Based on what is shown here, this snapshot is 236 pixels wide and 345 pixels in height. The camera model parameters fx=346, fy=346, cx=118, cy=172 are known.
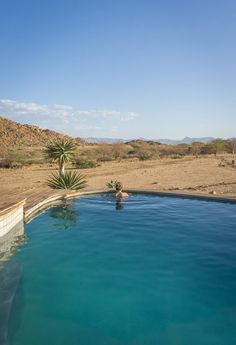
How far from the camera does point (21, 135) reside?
235 ft

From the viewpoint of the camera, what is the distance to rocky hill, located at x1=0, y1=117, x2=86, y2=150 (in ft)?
214

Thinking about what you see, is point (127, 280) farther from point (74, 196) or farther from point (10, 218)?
point (74, 196)

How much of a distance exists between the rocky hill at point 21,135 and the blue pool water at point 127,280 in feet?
184

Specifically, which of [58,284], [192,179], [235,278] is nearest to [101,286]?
[58,284]

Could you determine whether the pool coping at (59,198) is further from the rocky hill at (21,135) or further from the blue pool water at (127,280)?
the rocky hill at (21,135)

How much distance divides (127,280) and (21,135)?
227 ft

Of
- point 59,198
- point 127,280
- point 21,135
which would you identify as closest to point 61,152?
point 59,198

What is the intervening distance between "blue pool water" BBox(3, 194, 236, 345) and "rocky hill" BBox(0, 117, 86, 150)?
5594 cm

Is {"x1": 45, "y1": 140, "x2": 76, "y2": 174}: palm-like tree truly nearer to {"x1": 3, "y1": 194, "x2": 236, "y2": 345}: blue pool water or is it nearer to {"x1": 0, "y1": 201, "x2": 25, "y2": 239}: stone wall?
{"x1": 3, "y1": 194, "x2": 236, "y2": 345}: blue pool water

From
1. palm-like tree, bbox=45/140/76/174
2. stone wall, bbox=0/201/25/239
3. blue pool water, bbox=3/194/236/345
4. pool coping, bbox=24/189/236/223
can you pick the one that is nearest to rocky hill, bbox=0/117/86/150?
palm-like tree, bbox=45/140/76/174

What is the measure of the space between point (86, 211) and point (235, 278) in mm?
5839

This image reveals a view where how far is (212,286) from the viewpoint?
5.77 m

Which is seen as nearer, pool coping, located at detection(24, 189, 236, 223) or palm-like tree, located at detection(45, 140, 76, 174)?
pool coping, located at detection(24, 189, 236, 223)

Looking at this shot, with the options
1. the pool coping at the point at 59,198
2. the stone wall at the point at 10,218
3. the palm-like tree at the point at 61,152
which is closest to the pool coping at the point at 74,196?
the pool coping at the point at 59,198
